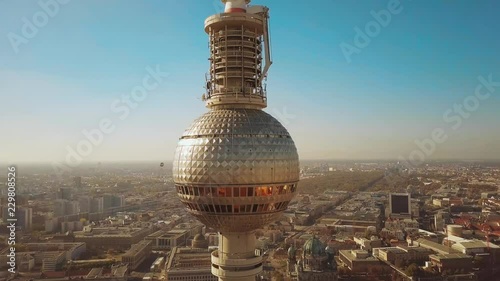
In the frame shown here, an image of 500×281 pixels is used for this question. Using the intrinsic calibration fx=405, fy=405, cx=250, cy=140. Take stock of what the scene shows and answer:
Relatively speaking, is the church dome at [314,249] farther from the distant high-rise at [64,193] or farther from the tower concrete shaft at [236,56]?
the distant high-rise at [64,193]

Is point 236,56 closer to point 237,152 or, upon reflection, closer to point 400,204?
point 237,152

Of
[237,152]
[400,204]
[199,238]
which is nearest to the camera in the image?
[237,152]

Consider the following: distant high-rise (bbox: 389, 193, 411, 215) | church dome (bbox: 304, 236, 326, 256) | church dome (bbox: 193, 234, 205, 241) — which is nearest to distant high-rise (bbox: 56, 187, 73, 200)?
church dome (bbox: 193, 234, 205, 241)

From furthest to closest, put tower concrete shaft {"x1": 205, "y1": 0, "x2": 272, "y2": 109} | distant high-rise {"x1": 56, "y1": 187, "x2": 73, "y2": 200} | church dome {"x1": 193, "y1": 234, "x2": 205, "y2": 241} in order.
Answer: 1. distant high-rise {"x1": 56, "y1": 187, "x2": 73, "y2": 200}
2. church dome {"x1": 193, "y1": 234, "x2": 205, "y2": 241}
3. tower concrete shaft {"x1": 205, "y1": 0, "x2": 272, "y2": 109}

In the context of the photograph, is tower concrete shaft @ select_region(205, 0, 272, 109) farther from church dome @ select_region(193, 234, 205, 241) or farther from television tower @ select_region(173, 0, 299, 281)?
church dome @ select_region(193, 234, 205, 241)

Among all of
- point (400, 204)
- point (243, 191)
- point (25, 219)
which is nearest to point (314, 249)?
point (243, 191)

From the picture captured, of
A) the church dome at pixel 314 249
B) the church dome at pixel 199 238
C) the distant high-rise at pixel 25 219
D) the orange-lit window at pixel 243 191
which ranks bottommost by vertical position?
the church dome at pixel 199 238

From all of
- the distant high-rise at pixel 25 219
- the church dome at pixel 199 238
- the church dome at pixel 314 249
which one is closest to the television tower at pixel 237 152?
the church dome at pixel 314 249

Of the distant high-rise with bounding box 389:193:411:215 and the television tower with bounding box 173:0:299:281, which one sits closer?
the television tower with bounding box 173:0:299:281
